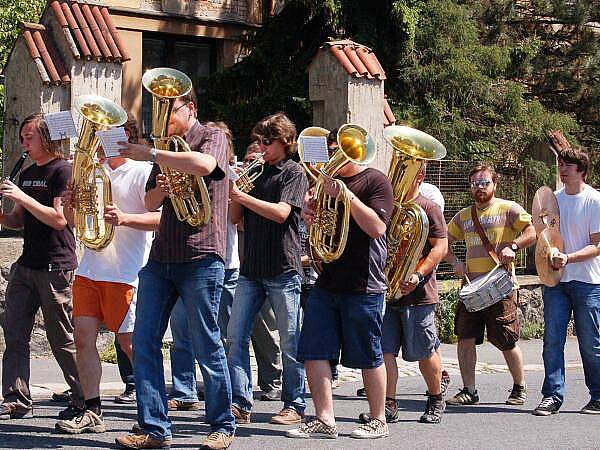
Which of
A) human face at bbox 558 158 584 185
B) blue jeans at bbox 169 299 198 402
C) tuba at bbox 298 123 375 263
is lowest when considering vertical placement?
blue jeans at bbox 169 299 198 402

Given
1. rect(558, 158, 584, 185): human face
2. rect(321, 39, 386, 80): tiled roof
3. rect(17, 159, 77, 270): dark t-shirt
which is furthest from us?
rect(321, 39, 386, 80): tiled roof

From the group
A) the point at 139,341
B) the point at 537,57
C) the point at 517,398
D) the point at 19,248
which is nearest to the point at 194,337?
the point at 139,341

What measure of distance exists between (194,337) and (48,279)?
4.65 ft

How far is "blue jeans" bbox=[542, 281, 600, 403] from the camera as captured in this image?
8914 millimetres

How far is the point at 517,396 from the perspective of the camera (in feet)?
30.5

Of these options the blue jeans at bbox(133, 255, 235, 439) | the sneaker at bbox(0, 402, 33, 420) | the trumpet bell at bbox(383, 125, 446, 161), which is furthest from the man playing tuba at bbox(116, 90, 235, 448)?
the trumpet bell at bbox(383, 125, 446, 161)

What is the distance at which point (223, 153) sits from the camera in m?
6.75

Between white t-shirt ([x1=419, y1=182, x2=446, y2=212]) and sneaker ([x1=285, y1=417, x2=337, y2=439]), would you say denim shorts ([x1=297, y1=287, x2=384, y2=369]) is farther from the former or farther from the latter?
white t-shirt ([x1=419, y1=182, x2=446, y2=212])

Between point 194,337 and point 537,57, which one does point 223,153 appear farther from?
point 537,57

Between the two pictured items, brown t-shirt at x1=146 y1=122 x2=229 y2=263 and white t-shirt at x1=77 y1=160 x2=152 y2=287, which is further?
white t-shirt at x1=77 y1=160 x2=152 y2=287

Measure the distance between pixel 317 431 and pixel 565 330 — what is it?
8.13ft

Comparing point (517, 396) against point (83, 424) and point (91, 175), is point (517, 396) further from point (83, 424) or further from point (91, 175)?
point (91, 175)

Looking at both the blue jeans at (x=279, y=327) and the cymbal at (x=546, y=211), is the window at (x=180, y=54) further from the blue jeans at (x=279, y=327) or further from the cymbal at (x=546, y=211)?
the blue jeans at (x=279, y=327)

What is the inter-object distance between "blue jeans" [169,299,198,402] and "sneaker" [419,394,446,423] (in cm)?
168
